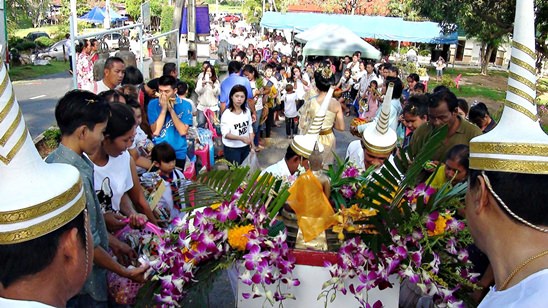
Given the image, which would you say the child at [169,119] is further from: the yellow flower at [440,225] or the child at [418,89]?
the child at [418,89]

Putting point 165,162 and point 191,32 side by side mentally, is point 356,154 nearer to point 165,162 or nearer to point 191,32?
point 165,162

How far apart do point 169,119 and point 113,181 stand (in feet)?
7.84

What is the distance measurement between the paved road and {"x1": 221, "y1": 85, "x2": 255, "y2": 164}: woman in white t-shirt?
5760mm

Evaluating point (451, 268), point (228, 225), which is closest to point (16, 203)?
point (228, 225)

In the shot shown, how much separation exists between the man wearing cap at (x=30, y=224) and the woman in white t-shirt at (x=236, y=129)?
4.92 metres

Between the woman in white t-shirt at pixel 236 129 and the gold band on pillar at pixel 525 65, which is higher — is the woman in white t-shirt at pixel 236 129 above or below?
below

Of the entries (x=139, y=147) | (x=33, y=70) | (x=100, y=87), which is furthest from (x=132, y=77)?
(x=33, y=70)

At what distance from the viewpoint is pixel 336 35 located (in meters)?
18.3

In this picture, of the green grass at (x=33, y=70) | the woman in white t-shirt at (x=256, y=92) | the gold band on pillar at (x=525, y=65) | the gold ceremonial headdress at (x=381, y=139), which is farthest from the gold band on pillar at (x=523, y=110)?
the green grass at (x=33, y=70)

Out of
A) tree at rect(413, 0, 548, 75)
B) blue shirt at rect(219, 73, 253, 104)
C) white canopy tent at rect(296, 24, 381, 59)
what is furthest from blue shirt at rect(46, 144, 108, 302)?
white canopy tent at rect(296, 24, 381, 59)

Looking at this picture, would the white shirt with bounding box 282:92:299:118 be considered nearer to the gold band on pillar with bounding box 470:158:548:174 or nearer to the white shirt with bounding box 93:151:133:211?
the white shirt with bounding box 93:151:133:211

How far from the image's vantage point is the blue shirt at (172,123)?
5688 millimetres

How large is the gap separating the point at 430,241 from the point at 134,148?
3169 millimetres

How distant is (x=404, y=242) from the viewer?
2.31 m
